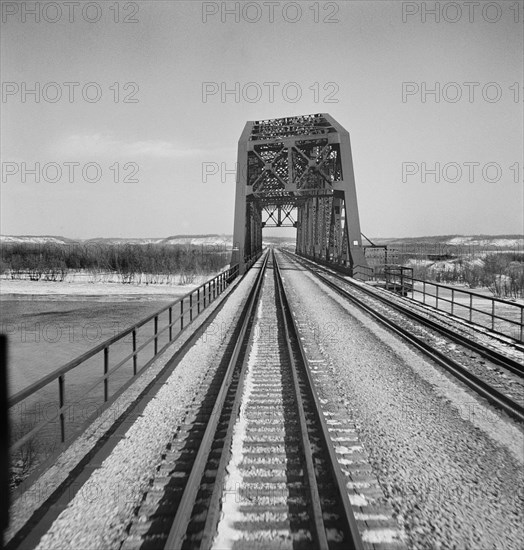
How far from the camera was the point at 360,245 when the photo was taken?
74.3 feet

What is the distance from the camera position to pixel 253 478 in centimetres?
360

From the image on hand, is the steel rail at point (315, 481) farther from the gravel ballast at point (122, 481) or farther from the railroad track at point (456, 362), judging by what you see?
the railroad track at point (456, 362)

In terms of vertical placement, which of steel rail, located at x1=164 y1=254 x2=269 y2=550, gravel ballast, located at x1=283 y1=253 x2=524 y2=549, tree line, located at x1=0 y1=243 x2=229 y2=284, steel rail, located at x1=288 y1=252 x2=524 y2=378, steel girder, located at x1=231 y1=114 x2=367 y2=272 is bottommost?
gravel ballast, located at x1=283 y1=253 x2=524 y2=549

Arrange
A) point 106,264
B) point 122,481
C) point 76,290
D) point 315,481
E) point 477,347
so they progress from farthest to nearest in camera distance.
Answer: point 106,264 < point 76,290 < point 477,347 < point 122,481 < point 315,481

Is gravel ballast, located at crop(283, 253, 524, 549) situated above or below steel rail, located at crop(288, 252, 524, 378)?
below

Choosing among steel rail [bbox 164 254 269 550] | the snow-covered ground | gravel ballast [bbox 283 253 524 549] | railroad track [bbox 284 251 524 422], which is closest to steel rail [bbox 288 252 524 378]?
railroad track [bbox 284 251 524 422]

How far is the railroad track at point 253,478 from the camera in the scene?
286 cm

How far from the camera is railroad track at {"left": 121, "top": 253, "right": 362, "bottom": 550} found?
2.86 m

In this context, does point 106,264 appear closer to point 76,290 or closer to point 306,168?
point 76,290

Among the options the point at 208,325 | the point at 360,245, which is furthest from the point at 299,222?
the point at 208,325

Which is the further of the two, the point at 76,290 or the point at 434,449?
the point at 76,290

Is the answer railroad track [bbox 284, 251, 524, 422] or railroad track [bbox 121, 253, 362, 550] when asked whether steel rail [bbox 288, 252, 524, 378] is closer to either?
railroad track [bbox 284, 251, 524, 422]

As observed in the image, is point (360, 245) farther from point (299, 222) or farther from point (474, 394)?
point (299, 222)

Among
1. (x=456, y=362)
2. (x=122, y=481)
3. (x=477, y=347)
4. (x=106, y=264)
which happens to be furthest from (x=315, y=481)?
(x=106, y=264)
